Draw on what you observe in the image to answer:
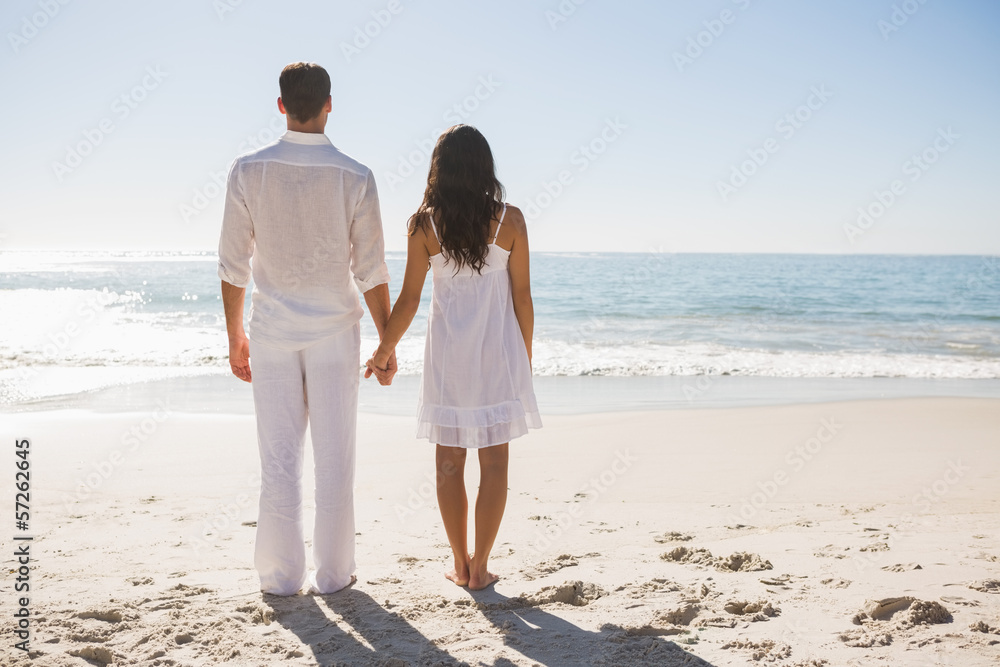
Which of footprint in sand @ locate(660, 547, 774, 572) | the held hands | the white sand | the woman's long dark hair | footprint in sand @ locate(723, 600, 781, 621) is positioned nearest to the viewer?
the white sand

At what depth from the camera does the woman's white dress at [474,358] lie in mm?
2971

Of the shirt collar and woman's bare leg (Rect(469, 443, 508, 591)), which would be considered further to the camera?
woman's bare leg (Rect(469, 443, 508, 591))

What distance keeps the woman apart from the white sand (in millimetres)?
539

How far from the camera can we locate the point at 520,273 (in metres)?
3.01

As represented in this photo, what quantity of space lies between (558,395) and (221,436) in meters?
3.87

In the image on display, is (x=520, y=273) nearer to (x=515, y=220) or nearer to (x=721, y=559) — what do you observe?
(x=515, y=220)

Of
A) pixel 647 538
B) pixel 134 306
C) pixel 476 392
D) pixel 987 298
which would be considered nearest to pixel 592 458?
pixel 647 538

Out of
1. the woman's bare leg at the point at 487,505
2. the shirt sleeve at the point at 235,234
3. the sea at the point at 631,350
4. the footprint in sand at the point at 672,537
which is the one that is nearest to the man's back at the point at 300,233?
the shirt sleeve at the point at 235,234

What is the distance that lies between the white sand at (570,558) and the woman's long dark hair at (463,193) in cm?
147

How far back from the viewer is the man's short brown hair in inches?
109

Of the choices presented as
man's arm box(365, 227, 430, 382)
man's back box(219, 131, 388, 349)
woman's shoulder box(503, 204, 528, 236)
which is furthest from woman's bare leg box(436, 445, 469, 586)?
woman's shoulder box(503, 204, 528, 236)

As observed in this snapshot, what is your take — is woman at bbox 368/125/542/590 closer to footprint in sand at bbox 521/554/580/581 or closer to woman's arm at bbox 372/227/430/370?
woman's arm at bbox 372/227/430/370

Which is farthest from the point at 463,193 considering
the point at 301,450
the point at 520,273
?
the point at 301,450

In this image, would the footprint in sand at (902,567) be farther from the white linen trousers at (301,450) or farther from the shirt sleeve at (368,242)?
the shirt sleeve at (368,242)
